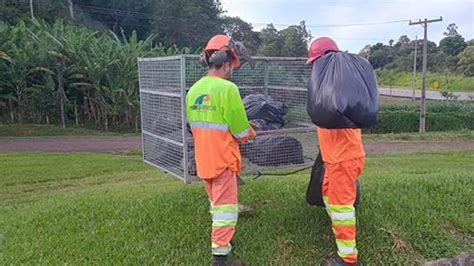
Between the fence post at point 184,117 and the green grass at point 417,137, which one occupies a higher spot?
the fence post at point 184,117

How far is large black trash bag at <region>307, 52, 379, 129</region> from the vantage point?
344 cm

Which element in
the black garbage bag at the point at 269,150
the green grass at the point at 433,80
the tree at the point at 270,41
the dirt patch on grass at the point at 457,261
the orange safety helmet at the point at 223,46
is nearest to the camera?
the orange safety helmet at the point at 223,46

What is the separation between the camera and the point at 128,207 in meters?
5.27

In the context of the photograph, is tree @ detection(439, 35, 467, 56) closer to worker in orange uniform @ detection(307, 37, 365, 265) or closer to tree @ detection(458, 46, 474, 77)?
tree @ detection(458, 46, 474, 77)

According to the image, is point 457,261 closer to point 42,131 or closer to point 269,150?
point 269,150

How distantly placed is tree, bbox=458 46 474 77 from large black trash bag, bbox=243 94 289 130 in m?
58.9

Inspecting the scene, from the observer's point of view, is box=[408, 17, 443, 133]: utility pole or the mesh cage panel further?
box=[408, 17, 443, 133]: utility pole

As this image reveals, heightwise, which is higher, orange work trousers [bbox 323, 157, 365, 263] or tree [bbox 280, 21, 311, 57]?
tree [bbox 280, 21, 311, 57]

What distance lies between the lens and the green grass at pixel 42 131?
56.3 ft

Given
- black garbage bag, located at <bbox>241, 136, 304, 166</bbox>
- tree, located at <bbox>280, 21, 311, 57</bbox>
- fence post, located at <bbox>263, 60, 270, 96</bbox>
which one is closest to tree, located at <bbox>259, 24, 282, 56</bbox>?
tree, located at <bbox>280, 21, 311, 57</bbox>

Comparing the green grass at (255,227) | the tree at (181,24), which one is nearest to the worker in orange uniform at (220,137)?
the green grass at (255,227)

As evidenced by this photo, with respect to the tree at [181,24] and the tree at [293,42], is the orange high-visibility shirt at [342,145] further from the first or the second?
the tree at [293,42]

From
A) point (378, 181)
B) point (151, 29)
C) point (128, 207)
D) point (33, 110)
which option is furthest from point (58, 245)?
point (151, 29)

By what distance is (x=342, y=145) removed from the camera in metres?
3.69
